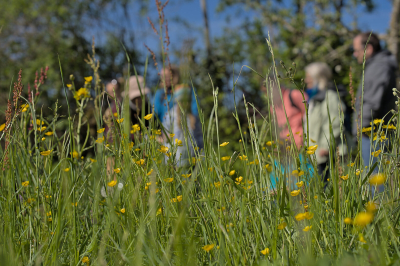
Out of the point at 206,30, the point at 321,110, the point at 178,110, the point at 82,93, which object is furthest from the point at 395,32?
the point at 82,93

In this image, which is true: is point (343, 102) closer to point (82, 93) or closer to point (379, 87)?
point (379, 87)

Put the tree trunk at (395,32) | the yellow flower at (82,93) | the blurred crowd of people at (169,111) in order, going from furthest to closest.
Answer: the tree trunk at (395,32), the yellow flower at (82,93), the blurred crowd of people at (169,111)

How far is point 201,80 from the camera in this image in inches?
358

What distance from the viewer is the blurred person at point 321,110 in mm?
3084

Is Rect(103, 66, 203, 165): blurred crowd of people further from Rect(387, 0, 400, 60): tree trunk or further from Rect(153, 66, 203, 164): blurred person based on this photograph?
Rect(387, 0, 400, 60): tree trunk

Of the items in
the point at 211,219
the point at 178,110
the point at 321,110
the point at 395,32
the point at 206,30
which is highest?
the point at 206,30

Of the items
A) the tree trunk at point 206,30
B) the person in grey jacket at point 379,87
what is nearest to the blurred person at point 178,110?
the person in grey jacket at point 379,87

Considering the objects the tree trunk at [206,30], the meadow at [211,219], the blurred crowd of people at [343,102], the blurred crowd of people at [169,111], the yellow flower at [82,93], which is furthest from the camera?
the tree trunk at [206,30]

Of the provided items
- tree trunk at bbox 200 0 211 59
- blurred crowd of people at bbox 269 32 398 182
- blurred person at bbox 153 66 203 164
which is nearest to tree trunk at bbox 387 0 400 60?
blurred crowd of people at bbox 269 32 398 182

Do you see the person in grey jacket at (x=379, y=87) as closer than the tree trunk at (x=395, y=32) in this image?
Yes

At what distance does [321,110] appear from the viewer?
3338mm

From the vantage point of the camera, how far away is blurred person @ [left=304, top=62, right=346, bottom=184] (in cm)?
308

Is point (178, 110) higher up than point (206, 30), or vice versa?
point (206, 30)

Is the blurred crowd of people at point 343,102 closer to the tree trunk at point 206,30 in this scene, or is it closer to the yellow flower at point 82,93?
the yellow flower at point 82,93
